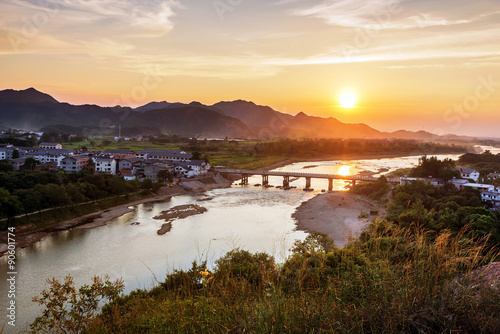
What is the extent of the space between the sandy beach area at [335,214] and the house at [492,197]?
226 inches

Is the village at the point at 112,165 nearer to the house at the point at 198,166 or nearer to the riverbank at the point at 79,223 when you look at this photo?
the house at the point at 198,166

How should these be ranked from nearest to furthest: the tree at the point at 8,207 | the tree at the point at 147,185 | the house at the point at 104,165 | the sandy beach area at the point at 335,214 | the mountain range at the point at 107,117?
1. the tree at the point at 8,207
2. the sandy beach area at the point at 335,214
3. the tree at the point at 147,185
4. the house at the point at 104,165
5. the mountain range at the point at 107,117

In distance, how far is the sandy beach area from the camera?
56.2ft

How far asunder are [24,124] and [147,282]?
145338 mm

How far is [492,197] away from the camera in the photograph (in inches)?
704

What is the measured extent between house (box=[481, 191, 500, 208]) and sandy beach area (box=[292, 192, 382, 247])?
574 centimetres

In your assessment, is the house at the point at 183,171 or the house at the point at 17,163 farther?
the house at the point at 183,171

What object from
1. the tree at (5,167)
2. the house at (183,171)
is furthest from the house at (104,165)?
the tree at (5,167)

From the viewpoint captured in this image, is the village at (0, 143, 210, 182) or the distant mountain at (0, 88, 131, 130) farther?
the distant mountain at (0, 88, 131, 130)

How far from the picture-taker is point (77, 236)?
607 inches

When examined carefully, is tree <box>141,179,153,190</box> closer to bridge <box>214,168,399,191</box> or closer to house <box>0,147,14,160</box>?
bridge <box>214,168,399,191</box>

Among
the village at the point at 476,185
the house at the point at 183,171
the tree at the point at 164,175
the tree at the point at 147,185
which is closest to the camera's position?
the village at the point at 476,185

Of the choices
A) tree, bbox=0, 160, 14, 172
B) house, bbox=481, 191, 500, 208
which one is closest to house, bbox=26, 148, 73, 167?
tree, bbox=0, 160, 14, 172

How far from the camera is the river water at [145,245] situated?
10672 millimetres
